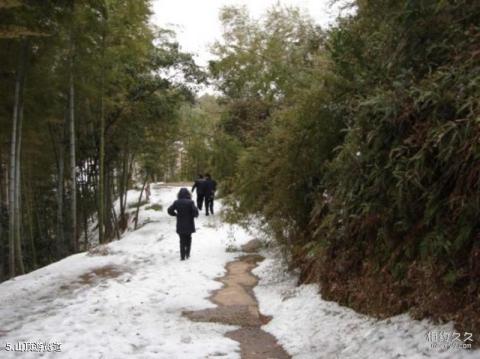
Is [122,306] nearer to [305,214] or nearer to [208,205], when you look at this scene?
[305,214]

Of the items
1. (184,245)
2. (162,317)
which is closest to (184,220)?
(184,245)

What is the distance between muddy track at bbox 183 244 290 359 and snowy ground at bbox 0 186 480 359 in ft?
0.36

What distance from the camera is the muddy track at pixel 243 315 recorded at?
13.7ft

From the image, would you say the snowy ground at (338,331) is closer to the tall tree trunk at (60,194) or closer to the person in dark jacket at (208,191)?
the tall tree trunk at (60,194)

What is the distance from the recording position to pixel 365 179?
151 inches

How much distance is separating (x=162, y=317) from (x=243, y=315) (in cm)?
89

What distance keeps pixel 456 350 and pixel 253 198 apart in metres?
4.68

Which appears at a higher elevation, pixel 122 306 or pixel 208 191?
pixel 208 191

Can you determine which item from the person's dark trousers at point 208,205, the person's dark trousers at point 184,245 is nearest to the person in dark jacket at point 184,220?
the person's dark trousers at point 184,245

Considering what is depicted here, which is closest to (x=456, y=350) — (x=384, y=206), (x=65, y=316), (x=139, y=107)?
(x=384, y=206)

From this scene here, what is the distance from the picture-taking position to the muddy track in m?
4.17

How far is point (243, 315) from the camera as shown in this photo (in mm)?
5215

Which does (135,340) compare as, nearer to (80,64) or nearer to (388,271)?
(388,271)

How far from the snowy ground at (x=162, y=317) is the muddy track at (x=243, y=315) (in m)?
0.11
